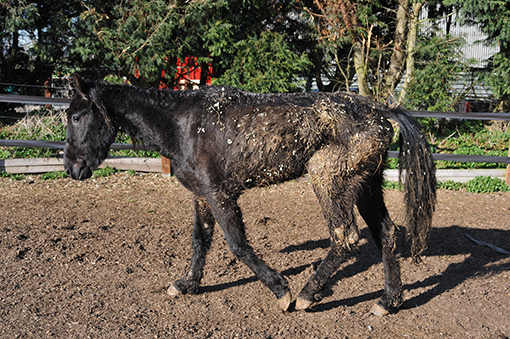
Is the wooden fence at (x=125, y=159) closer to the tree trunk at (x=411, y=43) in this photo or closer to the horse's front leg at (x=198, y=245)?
the tree trunk at (x=411, y=43)

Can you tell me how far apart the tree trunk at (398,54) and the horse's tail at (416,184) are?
6.13 metres

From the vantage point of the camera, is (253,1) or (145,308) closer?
(145,308)

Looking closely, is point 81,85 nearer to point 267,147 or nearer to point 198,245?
point 267,147

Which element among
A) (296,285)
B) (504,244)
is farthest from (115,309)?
(504,244)

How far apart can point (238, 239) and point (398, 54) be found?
7727 mm

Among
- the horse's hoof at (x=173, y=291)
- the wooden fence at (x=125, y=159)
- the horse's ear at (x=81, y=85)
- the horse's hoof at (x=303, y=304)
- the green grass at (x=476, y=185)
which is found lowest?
the horse's hoof at (x=173, y=291)

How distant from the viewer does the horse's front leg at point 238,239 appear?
11.6 ft

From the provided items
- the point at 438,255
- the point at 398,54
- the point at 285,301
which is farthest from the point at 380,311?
the point at 398,54

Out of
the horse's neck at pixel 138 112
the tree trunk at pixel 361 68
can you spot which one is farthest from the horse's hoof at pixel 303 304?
the tree trunk at pixel 361 68

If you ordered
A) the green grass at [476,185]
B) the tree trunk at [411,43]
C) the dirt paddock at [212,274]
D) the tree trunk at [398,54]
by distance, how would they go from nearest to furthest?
the dirt paddock at [212,274]
the green grass at [476,185]
the tree trunk at [411,43]
the tree trunk at [398,54]

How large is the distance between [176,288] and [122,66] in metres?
5.92

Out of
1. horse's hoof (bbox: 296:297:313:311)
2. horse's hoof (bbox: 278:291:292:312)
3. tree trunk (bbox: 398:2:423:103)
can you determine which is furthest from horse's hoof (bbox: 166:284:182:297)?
tree trunk (bbox: 398:2:423:103)

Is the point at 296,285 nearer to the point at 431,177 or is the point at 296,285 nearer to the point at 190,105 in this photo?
the point at 431,177

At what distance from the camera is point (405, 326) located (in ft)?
11.3
